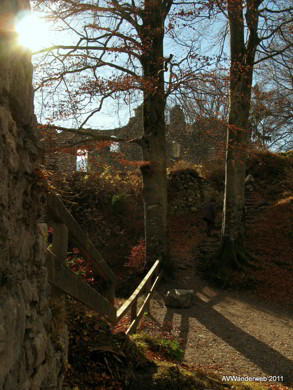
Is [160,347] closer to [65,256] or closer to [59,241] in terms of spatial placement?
[65,256]

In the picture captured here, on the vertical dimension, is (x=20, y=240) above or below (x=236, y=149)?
below

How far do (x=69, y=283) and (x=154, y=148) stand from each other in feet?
A: 26.0

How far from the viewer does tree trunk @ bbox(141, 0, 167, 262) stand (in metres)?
10.1

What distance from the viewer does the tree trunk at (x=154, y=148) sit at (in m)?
10.1

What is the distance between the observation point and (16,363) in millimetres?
1995

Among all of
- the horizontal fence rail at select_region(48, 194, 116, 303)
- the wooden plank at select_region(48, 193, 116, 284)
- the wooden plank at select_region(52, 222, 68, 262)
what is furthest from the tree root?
the wooden plank at select_region(52, 222, 68, 262)

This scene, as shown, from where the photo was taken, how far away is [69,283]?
305cm

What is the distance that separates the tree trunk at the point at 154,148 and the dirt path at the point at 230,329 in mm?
1410

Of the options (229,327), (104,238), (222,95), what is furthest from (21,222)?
(104,238)

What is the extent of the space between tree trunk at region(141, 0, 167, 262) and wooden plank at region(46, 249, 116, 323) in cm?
691

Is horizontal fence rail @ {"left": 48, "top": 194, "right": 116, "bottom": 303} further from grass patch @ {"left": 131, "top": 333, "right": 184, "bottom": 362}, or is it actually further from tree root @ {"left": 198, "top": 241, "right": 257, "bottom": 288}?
tree root @ {"left": 198, "top": 241, "right": 257, "bottom": 288}

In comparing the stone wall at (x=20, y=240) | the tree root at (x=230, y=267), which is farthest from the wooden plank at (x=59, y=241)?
the tree root at (x=230, y=267)

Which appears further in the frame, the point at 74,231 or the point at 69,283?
the point at 74,231

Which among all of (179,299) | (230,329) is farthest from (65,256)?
(179,299)
